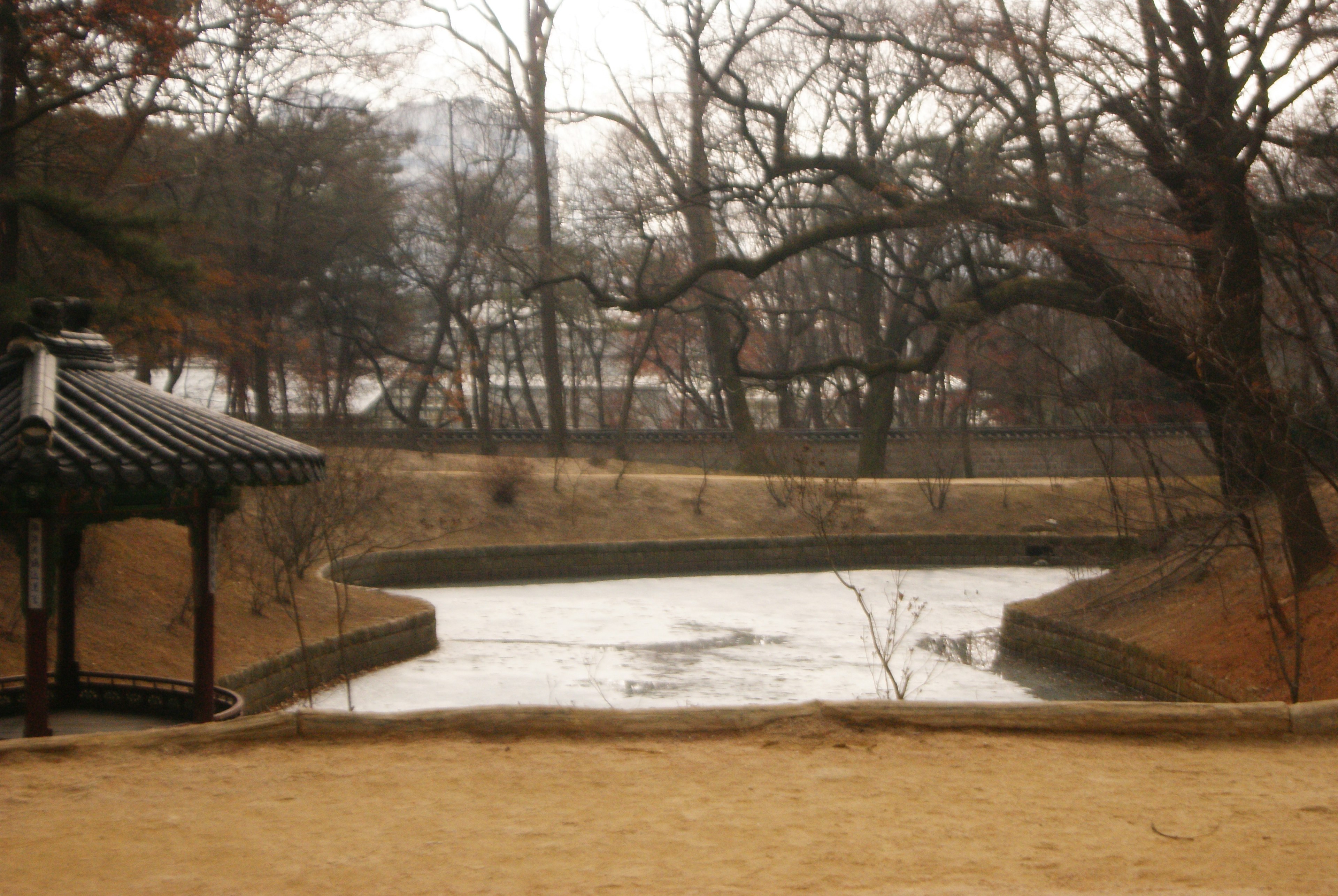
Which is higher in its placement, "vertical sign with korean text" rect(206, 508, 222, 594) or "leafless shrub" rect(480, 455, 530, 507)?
"leafless shrub" rect(480, 455, 530, 507)

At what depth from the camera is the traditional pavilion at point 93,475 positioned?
17.7 feet

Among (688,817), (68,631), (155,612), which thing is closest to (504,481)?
(155,612)

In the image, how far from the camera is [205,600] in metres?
6.52

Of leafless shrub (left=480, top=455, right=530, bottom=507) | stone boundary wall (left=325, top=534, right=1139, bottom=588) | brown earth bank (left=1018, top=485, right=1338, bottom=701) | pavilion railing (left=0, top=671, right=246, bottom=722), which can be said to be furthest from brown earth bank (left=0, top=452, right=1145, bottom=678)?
pavilion railing (left=0, top=671, right=246, bottom=722)

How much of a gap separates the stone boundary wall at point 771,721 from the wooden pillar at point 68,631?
1.65 metres

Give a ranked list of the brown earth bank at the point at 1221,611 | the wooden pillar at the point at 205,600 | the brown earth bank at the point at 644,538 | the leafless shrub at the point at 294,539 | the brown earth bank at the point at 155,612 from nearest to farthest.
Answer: the wooden pillar at the point at 205,600 → the brown earth bank at the point at 1221,611 → the brown earth bank at the point at 155,612 → the brown earth bank at the point at 644,538 → the leafless shrub at the point at 294,539

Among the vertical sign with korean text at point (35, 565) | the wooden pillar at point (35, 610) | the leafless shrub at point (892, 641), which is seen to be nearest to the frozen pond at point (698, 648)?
the leafless shrub at point (892, 641)

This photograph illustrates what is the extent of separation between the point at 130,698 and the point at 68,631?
1.94ft

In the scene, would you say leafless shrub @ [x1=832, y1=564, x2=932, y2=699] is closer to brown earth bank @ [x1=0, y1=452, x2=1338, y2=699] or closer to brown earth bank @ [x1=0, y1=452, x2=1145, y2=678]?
brown earth bank @ [x1=0, y1=452, x2=1338, y2=699]

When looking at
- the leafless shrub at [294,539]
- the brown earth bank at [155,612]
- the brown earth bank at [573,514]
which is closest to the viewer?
the brown earth bank at [155,612]

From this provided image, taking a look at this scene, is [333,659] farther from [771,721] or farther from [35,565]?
[771,721]

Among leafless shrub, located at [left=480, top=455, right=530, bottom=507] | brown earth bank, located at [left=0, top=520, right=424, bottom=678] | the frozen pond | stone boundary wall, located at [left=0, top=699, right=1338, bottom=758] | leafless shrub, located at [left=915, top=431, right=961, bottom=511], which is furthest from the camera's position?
leafless shrub, located at [left=915, top=431, right=961, bottom=511]

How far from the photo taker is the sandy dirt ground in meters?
3.59

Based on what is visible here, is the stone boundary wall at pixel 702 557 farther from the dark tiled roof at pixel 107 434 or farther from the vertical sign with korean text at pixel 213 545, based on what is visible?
the dark tiled roof at pixel 107 434
